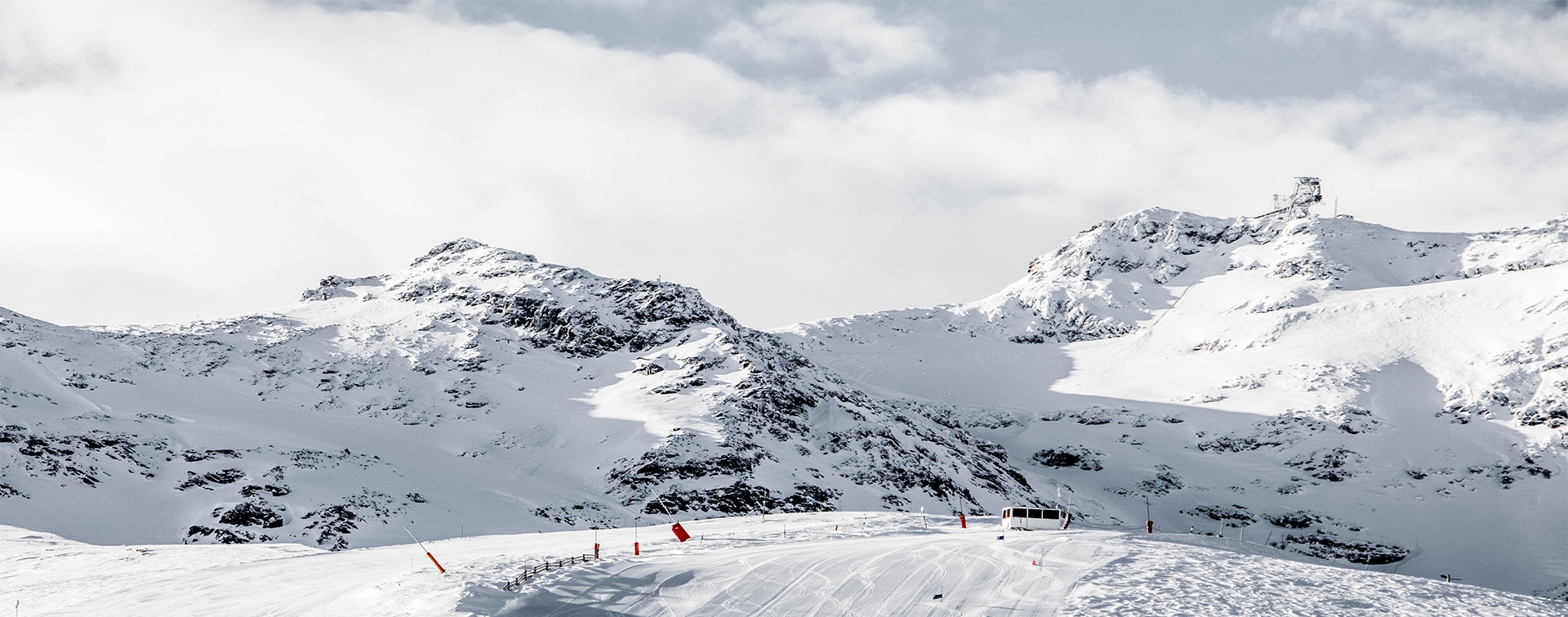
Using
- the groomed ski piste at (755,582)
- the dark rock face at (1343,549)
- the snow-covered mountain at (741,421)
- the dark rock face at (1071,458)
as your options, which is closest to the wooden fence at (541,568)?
the groomed ski piste at (755,582)

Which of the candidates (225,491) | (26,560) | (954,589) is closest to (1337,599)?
(954,589)

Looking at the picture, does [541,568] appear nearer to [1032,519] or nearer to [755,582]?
[755,582]

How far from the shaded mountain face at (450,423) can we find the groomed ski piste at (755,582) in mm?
30108

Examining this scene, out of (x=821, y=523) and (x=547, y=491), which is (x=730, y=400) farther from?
(x=821, y=523)

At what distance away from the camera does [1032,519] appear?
143 feet

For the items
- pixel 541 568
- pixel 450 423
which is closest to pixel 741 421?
pixel 450 423

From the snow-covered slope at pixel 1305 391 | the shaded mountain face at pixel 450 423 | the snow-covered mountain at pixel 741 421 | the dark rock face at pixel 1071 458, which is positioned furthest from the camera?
the dark rock face at pixel 1071 458

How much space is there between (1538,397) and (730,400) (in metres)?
99.2

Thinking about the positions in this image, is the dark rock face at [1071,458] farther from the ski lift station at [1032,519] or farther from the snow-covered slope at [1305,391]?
→ the ski lift station at [1032,519]

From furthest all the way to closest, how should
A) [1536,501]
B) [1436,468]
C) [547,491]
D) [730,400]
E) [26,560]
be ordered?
[1436,468] < [1536,501] < [730,400] < [547,491] < [26,560]

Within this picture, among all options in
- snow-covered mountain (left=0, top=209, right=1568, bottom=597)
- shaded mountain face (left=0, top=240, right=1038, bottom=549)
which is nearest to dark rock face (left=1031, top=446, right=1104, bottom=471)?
snow-covered mountain (left=0, top=209, right=1568, bottom=597)

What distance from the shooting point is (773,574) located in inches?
1166

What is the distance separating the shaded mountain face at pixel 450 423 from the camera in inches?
2704

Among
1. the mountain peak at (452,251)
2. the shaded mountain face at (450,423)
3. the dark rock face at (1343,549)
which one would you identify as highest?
the mountain peak at (452,251)
